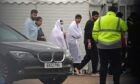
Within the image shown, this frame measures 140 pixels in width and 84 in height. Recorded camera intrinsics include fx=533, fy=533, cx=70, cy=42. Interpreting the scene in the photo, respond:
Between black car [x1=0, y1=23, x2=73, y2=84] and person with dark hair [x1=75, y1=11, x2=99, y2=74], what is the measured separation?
3042mm

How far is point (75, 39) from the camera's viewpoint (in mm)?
14297

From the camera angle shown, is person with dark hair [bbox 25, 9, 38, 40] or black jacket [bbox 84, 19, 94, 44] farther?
black jacket [bbox 84, 19, 94, 44]

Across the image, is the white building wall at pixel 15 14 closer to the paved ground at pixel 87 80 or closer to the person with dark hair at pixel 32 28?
the person with dark hair at pixel 32 28

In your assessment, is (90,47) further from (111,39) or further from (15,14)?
(111,39)

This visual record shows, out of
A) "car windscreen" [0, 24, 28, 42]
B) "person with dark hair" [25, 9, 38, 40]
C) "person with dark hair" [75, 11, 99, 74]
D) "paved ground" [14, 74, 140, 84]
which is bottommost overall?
"paved ground" [14, 74, 140, 84]

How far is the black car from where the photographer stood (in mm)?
9922

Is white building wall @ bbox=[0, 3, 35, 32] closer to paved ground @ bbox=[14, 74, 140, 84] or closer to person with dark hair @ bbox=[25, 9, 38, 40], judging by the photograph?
person with dark hair @ bbox=[25, 9, 38, 40]

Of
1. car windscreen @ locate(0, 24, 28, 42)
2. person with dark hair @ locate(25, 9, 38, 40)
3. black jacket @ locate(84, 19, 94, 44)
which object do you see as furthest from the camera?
black jacket @ locate(84, 19, 94, 44)

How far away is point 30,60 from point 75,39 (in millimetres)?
4400

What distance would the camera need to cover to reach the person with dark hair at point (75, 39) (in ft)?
46.4

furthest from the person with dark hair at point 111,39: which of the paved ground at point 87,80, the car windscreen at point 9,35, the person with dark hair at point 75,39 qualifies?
the person with dark hair at point 75,39

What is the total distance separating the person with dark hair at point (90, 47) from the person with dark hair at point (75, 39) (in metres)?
0.28

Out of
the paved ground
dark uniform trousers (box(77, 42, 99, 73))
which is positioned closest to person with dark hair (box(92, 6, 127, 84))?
the paved ground

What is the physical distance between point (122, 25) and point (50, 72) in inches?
66.2
